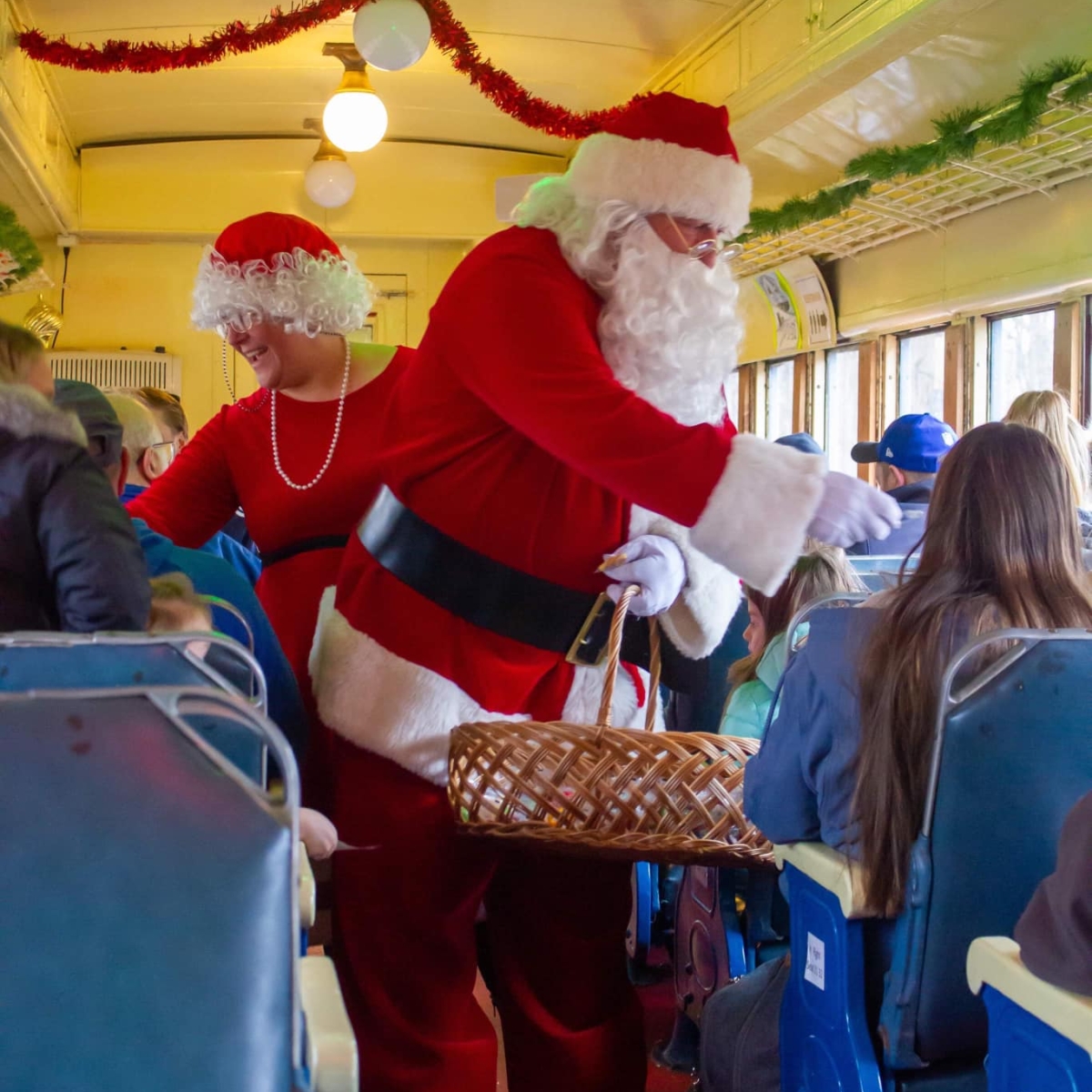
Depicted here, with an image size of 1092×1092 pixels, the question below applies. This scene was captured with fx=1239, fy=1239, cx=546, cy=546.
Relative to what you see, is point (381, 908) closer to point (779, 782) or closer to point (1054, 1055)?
point (779, 782)

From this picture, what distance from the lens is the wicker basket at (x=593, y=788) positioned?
1612 mm

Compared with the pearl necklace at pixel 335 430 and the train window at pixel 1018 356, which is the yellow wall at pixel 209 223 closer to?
the train window at pixel 1018 356

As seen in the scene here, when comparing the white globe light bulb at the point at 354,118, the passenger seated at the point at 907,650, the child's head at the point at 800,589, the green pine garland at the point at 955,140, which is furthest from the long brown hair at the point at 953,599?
the white globe light bulb at the point at 354,118

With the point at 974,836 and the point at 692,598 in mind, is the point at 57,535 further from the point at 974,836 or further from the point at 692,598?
the point at 974,836

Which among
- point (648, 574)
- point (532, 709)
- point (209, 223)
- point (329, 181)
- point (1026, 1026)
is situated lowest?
point (1026, 1026)

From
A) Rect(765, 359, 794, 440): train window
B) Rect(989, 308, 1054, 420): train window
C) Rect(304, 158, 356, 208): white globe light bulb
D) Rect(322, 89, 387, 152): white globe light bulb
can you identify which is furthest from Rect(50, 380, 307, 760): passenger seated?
Rect(765, 359, 794, 440): train window

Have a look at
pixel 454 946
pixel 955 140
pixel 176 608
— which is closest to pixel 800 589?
pixel 454 946

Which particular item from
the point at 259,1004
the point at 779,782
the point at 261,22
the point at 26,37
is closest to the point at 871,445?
the point at 261,22

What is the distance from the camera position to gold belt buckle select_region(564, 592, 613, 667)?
1850 millimetres

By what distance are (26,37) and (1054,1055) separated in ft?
21.1

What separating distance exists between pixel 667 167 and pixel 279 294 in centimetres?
83

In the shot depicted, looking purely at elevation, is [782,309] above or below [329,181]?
below

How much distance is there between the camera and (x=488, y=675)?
1870 mm

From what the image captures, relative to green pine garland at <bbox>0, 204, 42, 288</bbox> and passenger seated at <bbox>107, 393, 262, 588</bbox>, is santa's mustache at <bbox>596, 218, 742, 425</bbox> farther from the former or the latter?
green pine garland at <bbox>0, 204, 42, 288</bbox>
